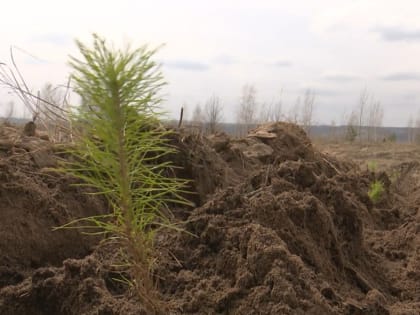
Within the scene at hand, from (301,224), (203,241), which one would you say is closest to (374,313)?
(301,224)

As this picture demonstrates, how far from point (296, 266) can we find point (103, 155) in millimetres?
1163

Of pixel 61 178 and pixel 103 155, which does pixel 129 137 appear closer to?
pixel 103 155

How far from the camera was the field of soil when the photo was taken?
242 centimetres

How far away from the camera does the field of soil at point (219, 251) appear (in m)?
2.42

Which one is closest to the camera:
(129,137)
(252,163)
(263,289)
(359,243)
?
(129,137)

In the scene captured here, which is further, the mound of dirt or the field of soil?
the mound of dirt

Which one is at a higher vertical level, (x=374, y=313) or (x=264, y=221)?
(x=264, y=221)

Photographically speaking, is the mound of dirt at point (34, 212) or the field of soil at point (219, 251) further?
the mound of dirt at point (34, 212)

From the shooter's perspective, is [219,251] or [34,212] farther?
[34,212]

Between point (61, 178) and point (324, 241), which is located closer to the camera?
point (324, 241)

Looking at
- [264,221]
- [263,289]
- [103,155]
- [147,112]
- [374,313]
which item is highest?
[147,112]

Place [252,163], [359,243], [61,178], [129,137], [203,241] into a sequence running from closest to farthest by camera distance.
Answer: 1. [129,137]
2. [203,241]
3. [359,243]
4. [61,178]
5. [252,163]

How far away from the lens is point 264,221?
2.98 m

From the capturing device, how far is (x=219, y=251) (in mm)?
2729
